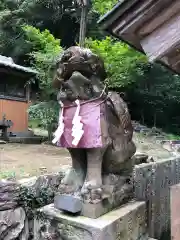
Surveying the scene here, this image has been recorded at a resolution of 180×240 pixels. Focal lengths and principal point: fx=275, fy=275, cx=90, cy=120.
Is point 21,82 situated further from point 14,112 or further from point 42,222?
point 42,222

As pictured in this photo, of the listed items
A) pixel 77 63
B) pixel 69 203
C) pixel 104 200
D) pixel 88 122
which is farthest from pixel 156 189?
pixel 77 63

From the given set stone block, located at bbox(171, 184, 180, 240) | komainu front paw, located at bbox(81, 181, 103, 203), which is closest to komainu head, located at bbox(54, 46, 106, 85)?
komainu front paw, located at bbox(81, 181, 103, 203)

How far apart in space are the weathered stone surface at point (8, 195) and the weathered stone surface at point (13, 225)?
2.0 inches

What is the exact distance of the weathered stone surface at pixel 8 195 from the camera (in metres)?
2.50

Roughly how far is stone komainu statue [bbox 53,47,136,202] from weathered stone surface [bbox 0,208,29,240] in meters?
0.53

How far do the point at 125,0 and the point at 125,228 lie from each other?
1884mm

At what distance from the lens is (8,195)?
8.29ft

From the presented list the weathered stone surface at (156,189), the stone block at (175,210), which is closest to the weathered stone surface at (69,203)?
the stone block at (175,210)

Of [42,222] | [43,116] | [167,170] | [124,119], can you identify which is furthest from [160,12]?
[43,116]

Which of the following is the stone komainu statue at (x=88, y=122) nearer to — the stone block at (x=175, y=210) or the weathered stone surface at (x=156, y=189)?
the stone block at (x=175, y=210)

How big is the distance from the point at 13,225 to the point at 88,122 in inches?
46.3

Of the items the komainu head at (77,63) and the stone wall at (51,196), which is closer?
the komainu head at (77,63)

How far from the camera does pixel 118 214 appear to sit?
244cm

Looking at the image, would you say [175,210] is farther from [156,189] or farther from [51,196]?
[156,189]
